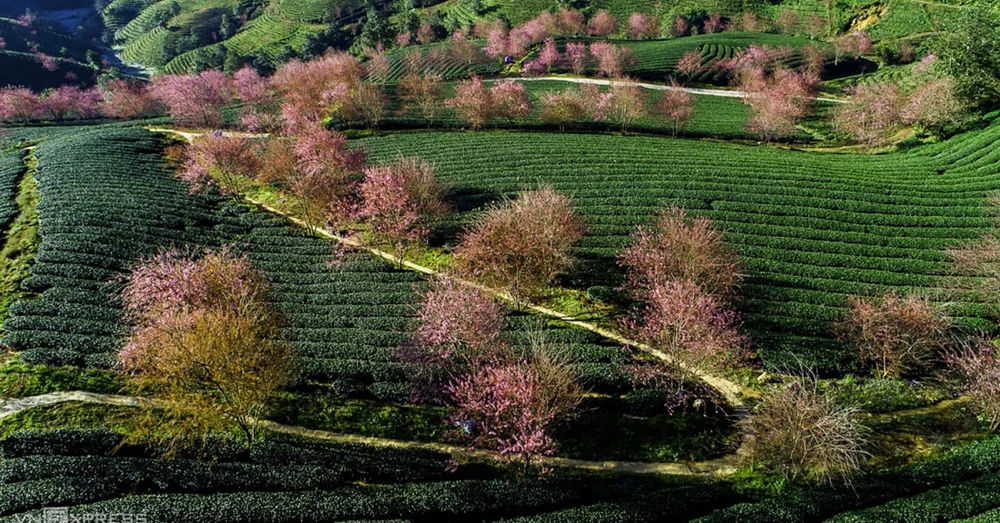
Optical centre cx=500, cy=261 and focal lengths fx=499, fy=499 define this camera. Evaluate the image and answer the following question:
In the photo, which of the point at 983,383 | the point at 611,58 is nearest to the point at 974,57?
the point at 611,58

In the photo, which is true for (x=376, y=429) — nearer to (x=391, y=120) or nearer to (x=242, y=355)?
(x=242, y=355)

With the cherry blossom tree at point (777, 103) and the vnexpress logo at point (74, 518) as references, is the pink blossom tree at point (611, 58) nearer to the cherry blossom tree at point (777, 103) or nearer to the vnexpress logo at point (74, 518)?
the cherry blossom tree at point (777, 103)

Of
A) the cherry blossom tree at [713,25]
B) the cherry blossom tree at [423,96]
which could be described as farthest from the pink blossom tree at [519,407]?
the cherry blossom tree at [713,25]

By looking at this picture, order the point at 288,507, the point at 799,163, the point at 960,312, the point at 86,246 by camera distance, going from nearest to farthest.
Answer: the point at 288,507
the point at 960,312
the point at 86,246
the point at 799,163

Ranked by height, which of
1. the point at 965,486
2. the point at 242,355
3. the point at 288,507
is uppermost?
the point at 242,355

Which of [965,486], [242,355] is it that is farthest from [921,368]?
[242,355]

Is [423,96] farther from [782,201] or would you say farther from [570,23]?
[570,23]

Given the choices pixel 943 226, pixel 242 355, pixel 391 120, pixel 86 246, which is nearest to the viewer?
pixel 242 355
